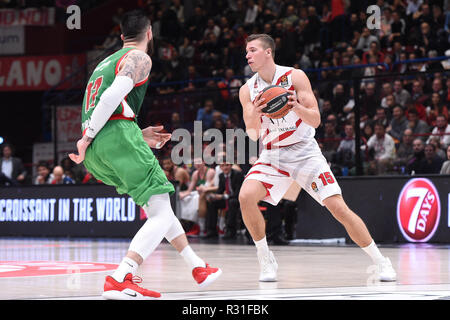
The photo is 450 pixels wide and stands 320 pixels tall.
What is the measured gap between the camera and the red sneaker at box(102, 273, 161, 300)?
17.6ft

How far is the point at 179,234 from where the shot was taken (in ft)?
19.4

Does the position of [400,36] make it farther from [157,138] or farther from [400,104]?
[157,138]

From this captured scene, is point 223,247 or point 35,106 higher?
point 35,106

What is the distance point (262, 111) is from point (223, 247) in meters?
6.16

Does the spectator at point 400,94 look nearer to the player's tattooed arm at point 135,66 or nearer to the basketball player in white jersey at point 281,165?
the basketball player in white jersey at point 281,165

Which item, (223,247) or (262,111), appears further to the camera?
(223,247)

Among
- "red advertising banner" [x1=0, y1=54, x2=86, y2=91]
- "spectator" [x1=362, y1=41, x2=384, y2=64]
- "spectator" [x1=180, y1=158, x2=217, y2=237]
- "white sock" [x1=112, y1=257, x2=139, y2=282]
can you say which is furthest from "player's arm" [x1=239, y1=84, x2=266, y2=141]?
"red advertising banner" [x1=0, y1=54, x2=86, y2=91]

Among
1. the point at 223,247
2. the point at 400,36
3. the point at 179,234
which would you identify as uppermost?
the point at 400,36

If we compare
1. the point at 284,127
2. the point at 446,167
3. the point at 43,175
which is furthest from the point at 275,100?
the point at 43,175

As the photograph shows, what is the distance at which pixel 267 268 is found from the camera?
23.8 feet

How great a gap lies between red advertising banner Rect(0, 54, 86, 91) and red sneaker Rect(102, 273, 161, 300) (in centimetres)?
2001

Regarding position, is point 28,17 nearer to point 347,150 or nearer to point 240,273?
point 347,150
